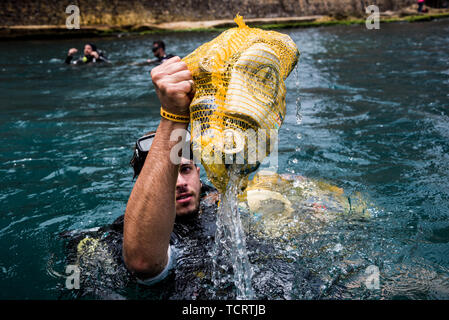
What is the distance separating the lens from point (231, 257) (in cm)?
242

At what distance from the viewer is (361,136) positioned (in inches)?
198

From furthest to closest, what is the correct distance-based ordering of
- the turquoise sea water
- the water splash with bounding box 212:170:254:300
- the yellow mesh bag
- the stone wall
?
1. the stone wall
2. the turquoise sea water
3. the water splash with bounding box 212:170:254:300
4. the yellow mesh bag

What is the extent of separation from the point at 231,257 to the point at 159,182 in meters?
0.93

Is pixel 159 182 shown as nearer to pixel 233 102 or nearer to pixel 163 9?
pixel 233 102

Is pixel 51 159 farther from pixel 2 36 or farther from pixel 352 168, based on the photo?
pixel 2 36

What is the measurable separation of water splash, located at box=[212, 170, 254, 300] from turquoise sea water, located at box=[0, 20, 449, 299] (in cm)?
31

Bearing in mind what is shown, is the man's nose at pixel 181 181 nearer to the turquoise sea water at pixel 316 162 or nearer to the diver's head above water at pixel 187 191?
the diver's head above water at pixel 187 191

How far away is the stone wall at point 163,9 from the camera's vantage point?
21406mm

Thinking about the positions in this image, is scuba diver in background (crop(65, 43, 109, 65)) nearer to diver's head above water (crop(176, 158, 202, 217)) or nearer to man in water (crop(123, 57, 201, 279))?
diver's head above water (crop(176, 158, 202, 217))

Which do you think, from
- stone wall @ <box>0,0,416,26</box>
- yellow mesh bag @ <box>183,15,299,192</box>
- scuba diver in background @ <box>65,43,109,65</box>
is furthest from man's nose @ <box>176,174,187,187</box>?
stone wall @ <box>0,0,416,26</box>

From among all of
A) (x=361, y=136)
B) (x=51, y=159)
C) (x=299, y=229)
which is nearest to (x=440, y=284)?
(x=299, y=229)

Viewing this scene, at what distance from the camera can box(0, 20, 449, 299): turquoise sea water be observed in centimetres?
258

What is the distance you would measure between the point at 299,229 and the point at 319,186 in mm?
839
